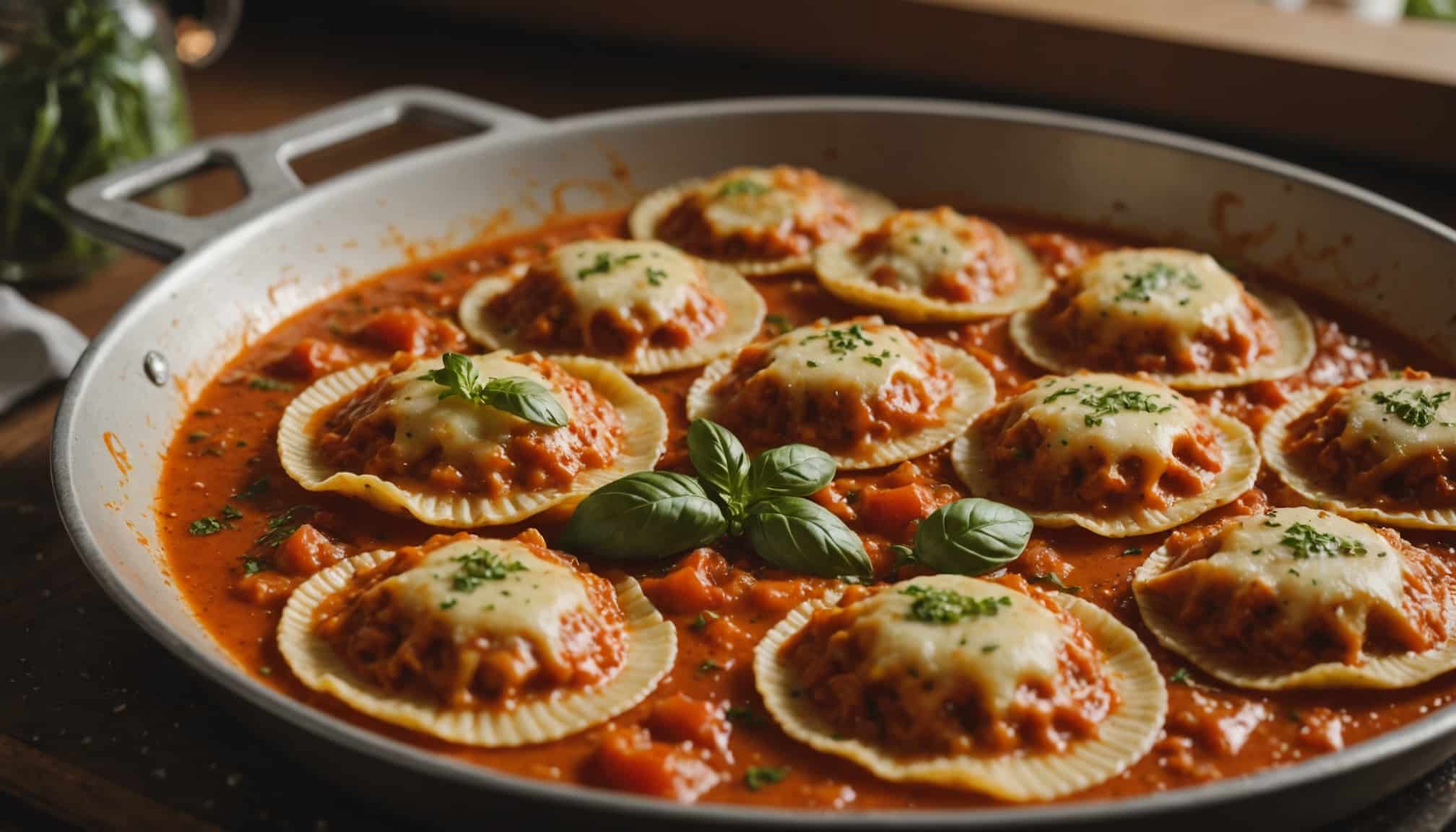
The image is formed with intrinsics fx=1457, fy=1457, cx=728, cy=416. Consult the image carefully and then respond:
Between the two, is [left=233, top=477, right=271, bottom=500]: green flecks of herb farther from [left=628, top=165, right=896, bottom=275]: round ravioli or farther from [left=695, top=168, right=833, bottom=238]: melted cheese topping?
[left=695, top=168, right=833, bottom=238]: melted cheese topping

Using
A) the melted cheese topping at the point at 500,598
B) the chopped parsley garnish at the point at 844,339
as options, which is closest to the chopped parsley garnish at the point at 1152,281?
the chopped parsley garnish at the point at 844,339

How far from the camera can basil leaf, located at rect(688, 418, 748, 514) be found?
5945mm

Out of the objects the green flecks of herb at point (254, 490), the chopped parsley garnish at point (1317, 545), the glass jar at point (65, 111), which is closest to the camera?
the chopped parsley garnish at point (1317, 545)

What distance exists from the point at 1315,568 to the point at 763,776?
2.18 m

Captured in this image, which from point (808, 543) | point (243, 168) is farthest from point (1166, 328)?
point (243, 168)

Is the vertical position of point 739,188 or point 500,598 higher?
point 739,188

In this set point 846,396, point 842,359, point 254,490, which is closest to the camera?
point 254,490

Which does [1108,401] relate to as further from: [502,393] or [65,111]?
[65,111]

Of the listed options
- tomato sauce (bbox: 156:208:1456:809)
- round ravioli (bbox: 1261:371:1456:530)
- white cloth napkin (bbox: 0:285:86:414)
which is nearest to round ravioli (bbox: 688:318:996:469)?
tomato sauce (bbox: 156:208:1456:809)

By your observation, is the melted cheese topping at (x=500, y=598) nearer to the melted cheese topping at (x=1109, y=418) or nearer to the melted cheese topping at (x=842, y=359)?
the melted cheese topping at (x=842, y=359)

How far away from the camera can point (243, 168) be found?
7.67m

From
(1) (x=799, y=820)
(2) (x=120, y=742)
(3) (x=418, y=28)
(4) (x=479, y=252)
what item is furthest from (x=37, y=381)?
(3) (x=418, y=28)

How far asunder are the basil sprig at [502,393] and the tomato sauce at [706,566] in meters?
0.42

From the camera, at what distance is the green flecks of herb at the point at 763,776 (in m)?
4.78
